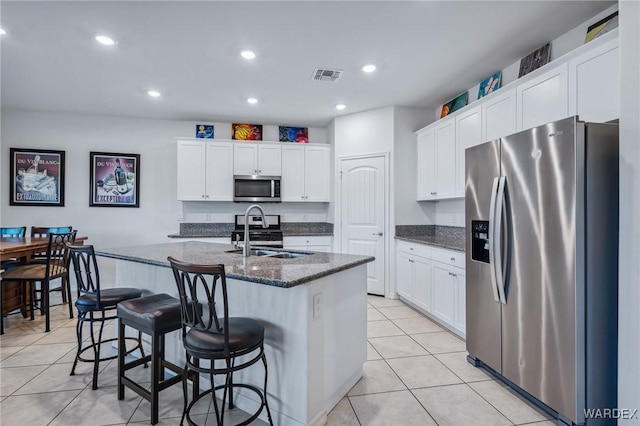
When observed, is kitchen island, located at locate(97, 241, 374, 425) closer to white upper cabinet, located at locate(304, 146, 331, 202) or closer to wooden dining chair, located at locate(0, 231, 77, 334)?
wooden dining chair, located at locate(0, 231, 77, 334)

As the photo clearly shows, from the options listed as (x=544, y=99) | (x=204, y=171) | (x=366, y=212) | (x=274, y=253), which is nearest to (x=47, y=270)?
(x=204, y=171)

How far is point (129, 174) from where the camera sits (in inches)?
198

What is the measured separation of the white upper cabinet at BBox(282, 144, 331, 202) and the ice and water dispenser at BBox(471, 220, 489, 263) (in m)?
3.06

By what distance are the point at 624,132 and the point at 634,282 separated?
77cm

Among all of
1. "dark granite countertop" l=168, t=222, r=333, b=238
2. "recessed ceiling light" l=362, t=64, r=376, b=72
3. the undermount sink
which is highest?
"recessed ceiling light" l=362, t=64, r=376, b=72

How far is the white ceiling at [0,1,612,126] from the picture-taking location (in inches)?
93.2

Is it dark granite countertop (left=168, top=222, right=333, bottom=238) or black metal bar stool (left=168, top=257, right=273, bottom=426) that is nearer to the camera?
black metal bar stool (left=168, top=257, right=273, bottom=426)

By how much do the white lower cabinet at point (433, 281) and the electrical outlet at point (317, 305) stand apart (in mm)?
1743

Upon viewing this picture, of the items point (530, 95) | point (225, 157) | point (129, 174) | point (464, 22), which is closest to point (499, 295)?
point (530, 95)

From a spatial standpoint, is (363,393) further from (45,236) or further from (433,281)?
(45,236)

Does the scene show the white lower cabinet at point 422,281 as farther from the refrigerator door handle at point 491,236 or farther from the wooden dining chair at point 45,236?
the wooden dining chair at point 45,236

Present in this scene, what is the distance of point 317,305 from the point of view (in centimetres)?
182

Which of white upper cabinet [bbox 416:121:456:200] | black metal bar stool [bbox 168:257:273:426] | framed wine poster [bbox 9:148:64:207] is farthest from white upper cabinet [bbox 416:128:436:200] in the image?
framed wine poster [bbox 9:148:64:207]

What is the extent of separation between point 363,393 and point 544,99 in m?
2.59
